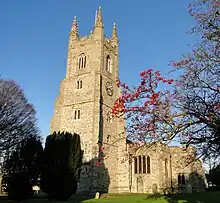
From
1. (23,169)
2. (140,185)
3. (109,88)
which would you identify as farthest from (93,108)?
(23,169)

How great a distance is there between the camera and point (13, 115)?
29.2 metres

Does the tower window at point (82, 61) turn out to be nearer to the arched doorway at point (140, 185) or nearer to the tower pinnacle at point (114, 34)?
the tower pinnacle at point (114, 34)

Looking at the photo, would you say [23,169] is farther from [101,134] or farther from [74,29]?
[74,29]

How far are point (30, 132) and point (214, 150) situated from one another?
26.1m

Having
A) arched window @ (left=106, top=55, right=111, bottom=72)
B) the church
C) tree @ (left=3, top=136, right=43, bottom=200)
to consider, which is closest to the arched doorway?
the church

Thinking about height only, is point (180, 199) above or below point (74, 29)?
below

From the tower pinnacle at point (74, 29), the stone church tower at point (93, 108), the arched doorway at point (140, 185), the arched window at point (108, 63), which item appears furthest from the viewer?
the tower pinnacle at point (74, 29)

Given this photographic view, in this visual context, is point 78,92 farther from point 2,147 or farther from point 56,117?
point 2,147

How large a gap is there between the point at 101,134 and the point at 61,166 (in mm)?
12078

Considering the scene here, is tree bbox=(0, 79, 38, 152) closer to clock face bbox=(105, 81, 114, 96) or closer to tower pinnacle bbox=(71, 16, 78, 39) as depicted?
clock face bbox=(105, 81, 114, 96)

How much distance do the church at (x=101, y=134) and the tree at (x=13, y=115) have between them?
859cm

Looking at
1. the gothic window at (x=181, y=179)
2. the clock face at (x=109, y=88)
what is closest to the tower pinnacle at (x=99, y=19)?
the clock face at (x=109, y=88)

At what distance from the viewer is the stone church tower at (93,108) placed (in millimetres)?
35188

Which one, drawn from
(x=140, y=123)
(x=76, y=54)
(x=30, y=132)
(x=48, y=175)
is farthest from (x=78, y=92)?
(x=140, y=123)
